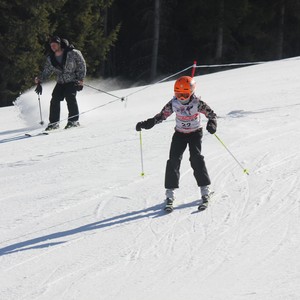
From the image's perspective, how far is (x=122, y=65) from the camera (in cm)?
3200

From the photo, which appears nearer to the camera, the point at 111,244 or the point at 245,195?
the point at 111,244

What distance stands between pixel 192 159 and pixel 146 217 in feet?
2.68

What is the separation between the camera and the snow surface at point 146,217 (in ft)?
15.8

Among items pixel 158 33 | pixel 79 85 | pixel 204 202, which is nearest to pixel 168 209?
pixel 204 202

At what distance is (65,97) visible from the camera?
425 inches

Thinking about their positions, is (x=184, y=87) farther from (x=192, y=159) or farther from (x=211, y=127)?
(x=192, y=159)

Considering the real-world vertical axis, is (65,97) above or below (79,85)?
below

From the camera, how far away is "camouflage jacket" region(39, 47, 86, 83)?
10523 millimetres

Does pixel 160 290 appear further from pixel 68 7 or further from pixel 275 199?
pixel 68 7

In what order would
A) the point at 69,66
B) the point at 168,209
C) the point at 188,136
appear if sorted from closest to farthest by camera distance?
1. the point at 168,209
2. the point at 188,136
3. the point at 69,66

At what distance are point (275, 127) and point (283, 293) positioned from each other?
5806 mm

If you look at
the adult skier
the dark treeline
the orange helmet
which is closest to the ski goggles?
the orange helmet

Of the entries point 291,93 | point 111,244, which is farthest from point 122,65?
point 111,244

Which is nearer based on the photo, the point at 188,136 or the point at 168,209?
the point at 168,209
